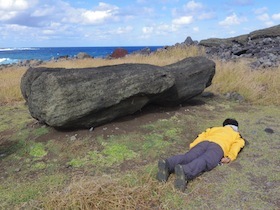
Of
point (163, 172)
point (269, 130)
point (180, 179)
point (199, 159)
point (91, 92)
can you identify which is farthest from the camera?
point (269, 130)

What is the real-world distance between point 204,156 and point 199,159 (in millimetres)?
163

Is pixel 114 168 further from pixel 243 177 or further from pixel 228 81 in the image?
pixel 228 81

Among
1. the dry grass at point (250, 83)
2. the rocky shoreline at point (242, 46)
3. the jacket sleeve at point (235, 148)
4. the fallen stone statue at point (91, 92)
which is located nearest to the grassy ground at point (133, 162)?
the jacket sleeve at point (235, 148)

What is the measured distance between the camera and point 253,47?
19609 mm

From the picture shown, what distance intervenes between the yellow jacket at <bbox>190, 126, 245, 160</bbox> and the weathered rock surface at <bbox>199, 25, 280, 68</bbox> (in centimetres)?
869

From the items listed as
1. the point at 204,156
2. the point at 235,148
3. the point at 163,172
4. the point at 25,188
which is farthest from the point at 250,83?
the point at 25,188

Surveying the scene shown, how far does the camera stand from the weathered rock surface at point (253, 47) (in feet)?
49.5

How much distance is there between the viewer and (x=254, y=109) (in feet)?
27.1

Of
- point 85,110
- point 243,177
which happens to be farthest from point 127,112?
point 243,177

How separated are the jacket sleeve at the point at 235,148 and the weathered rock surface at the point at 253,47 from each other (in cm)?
867

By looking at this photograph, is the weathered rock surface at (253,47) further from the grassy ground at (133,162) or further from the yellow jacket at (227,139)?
the yellow jacket at (227,139)

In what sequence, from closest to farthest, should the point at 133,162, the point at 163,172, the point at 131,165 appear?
the point at 163,172 → the point at 131,165 → the point at 133,162

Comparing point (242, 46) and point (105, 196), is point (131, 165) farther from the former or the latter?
point (242, 46)

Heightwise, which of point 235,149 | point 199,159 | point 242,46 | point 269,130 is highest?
point 242,46
